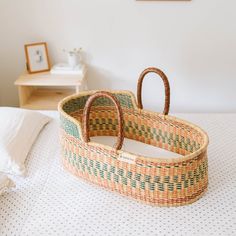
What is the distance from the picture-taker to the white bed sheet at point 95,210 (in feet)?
5.53

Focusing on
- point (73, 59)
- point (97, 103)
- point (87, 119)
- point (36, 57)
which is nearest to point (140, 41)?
point (73, 59)

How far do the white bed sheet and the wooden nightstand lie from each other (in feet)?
3.27

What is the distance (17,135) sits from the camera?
7.25 feet

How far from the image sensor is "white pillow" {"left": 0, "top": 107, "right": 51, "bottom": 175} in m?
2.05

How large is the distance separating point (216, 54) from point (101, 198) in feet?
5.90

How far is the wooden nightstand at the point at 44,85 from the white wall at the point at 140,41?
206mm

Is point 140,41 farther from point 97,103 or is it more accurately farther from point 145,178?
point 145,178

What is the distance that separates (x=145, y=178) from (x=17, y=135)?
774 mm

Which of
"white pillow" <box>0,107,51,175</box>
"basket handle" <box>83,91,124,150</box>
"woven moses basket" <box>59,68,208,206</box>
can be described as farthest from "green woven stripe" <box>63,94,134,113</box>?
"basket handle" <box>83,91,124,150</box>

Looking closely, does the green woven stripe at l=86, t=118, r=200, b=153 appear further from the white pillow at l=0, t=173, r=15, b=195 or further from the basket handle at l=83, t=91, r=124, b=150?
the white pillow at l=0, t=173, r=15, b=195

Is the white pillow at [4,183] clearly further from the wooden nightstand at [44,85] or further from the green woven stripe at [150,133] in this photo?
the wooden nightstand at [44,85]

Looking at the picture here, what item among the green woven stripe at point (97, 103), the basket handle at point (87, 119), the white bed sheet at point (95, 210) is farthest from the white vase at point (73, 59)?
the basket handle at point (87, 119)

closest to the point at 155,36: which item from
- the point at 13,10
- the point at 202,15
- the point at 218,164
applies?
the point at 202,15

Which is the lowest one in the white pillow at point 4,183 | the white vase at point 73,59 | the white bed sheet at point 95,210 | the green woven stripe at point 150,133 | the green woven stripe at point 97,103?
the white bed sheet at point 95,210
